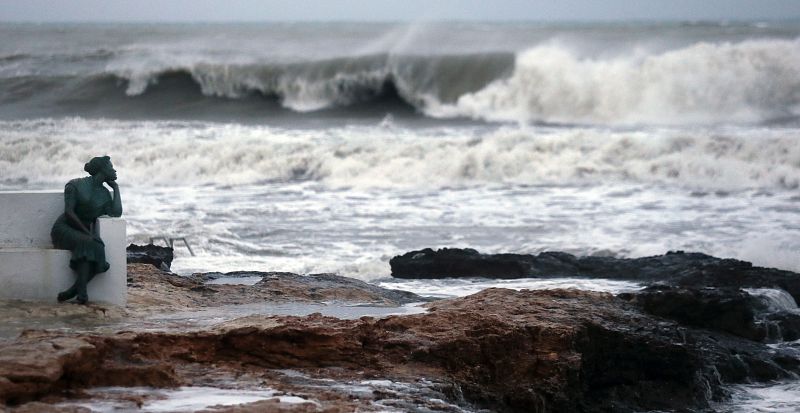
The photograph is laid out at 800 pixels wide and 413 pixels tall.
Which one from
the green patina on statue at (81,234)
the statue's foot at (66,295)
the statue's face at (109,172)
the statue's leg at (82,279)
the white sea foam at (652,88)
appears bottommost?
the statue's foot at (66,295)

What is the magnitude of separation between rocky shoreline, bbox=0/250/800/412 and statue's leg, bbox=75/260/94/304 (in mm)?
124

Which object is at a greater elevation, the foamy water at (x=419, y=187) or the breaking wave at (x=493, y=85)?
the breaking wave at (x=493, y=85)

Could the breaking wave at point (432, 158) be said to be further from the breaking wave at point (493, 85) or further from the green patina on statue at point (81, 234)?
the green patina on statue at point (81, 234)

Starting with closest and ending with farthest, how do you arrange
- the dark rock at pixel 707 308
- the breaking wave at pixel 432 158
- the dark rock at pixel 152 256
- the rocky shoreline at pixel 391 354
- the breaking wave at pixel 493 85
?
the rocky shoreline at pixel 391 354, the dark rock at pixel 707 308, the dark rock at pixel 152 256, the breaking wave at pixel 432 158, the breaking wave at pixel 493 85

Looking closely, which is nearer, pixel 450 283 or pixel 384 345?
pixel 384 345

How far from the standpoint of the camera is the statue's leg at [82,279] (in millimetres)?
8172

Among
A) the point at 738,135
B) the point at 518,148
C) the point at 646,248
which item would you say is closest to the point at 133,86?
the point at 518,148

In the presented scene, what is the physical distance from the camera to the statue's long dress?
8.16 metres

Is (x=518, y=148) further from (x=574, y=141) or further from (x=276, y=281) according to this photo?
(x=276, y=281)

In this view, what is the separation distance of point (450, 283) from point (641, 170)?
12814mm

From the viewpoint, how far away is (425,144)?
26.5m

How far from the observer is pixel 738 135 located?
27.1m

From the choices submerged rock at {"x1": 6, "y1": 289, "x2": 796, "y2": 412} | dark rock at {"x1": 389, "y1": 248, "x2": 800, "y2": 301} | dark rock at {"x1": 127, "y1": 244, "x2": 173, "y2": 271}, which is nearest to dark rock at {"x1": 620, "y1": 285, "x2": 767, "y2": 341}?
submerged rock at {"x1": 6, "y1": 289, "x2": 796, "y2": 412}

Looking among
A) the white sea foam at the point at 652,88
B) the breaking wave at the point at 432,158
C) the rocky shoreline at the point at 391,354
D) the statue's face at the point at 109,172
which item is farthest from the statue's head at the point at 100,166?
the white sea foam at the point at 652,88
